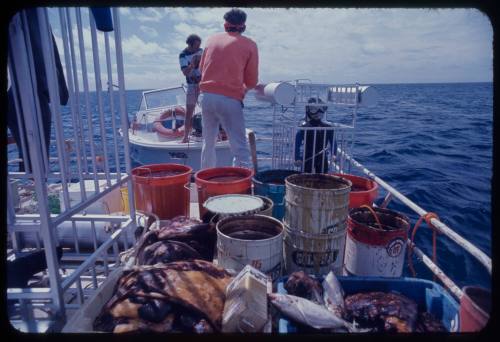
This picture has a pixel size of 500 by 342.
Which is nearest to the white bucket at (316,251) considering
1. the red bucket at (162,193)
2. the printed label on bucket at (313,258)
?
the printed label on bucket at (313,258)

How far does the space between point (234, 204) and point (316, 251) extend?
0.95 metres

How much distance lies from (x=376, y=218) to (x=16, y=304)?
2.74 meters

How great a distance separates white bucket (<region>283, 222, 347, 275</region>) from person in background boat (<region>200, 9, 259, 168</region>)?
2.13 metres

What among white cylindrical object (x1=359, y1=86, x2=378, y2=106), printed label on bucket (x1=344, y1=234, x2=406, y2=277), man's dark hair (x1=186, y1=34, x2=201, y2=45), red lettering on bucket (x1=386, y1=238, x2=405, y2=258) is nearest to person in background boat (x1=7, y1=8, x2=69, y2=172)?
printed label on bucket (x1=344, y1=234, x2=406, y2=277)

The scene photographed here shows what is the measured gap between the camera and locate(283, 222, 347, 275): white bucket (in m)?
2.62

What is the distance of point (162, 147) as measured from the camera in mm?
7691

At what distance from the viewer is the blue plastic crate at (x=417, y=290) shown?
2156mm

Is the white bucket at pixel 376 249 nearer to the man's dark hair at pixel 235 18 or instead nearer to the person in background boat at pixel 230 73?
the person in background boat at pixel 230 73

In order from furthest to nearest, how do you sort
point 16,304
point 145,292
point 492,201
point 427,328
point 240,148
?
1. point 240,148
2. point 427,328
3. point 145,292
4. point 16,304
5. point 492,201

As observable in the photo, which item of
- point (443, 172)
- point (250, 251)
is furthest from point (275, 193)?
point (443, 172)

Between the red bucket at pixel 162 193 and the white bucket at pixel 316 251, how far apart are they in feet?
5.06

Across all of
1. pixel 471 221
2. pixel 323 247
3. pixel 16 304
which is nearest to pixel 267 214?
pixel 323 247

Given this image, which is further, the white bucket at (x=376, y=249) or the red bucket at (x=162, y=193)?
the red bucket at (x=162, y=193)

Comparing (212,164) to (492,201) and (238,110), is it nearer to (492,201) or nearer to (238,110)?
(238,110)
